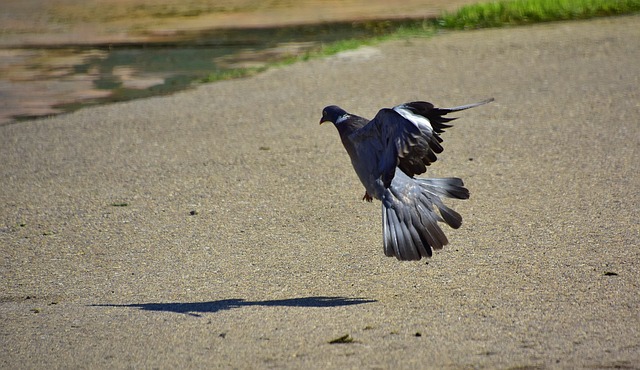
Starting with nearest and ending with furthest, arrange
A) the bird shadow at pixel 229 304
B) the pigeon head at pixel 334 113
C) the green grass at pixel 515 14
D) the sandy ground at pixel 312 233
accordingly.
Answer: the sandy ground at pixel 312 233 → the bird shadow at pixel 229 304 → the pigeon head at pixel 334 113 → the green grass at pixel 515 14

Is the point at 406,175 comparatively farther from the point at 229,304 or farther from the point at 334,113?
the point at 229,304

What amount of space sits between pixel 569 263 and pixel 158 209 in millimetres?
2800

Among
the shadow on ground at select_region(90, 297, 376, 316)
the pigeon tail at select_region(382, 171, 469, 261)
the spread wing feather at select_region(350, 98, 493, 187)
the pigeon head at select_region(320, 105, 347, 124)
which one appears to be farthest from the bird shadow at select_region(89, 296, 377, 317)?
the pigeon head at select_region(320, 105, 347, 124)

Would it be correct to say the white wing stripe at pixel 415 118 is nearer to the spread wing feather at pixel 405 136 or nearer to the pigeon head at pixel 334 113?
the spread wing feather at pixel 405 136

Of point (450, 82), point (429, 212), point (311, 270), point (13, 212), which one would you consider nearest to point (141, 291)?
point (311, 270)

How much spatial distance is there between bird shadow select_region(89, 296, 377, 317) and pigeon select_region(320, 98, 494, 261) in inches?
13.3

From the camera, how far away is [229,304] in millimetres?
4555

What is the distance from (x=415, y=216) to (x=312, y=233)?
1213 millimetres

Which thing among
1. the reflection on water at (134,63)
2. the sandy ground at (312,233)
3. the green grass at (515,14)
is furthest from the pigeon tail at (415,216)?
the green grass at (515,14)

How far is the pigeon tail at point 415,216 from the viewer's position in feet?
14.8

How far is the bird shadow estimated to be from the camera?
14.7ft

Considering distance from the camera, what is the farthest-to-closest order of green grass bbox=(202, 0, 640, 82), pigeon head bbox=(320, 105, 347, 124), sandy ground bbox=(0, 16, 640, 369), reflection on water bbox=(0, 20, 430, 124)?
green grass bbox=(202, 0, 640, 82)
reflection on water bbox=(0, 20, 430, 124)
pigeon head bbox=(320, 105, 347, 124)
sandy ground bbox=(0, 16, 640, 369)

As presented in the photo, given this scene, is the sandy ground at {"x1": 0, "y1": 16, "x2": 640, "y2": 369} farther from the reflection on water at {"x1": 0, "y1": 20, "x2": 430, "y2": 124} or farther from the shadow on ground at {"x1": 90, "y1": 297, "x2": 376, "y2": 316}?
the reflection on water at {"x1": 0, "y1": 20, "x2": 430, "y2": 124}

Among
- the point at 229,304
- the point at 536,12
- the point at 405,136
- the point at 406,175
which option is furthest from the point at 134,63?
the point at 405,136
